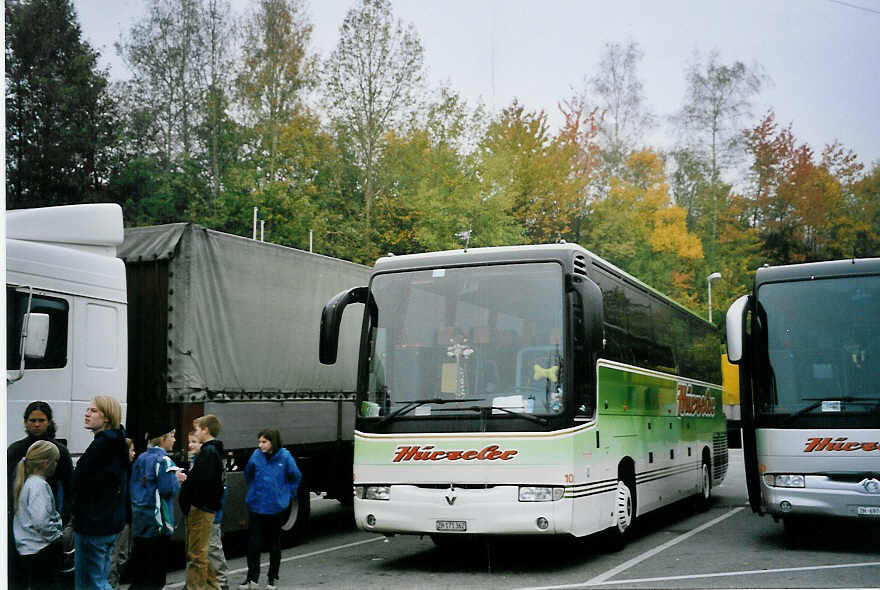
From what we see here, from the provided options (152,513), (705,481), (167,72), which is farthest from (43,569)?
(705,481)

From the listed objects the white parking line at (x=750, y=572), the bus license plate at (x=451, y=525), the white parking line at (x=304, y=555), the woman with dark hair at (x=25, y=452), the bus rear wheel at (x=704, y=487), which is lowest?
the white parking line at (x=304, y=555)

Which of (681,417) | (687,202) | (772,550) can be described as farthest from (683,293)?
(772,550)

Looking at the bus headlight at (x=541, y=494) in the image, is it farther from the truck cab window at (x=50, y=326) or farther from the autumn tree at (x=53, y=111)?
the autumn tree at (x=53, y=111)

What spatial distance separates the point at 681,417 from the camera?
48.8 ft

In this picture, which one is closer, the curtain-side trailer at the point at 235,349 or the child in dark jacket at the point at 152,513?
the child in dark jacket at the point at 152,513

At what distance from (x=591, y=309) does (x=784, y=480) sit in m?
A: 3.01

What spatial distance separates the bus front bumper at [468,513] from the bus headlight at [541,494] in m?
0.04

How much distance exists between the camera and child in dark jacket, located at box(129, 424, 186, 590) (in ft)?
26.1

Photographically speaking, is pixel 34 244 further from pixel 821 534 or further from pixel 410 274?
pixel 821 534

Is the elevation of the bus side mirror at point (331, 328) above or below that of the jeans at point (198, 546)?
above

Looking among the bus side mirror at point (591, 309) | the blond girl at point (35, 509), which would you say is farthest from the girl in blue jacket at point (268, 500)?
the bus side mirror at point (591, 309)

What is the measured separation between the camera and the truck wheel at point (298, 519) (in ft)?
38.7

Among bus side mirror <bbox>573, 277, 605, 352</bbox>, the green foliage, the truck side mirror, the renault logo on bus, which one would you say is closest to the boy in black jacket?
the truck side mirror

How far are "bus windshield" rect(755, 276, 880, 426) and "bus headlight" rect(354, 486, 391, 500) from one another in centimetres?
422
